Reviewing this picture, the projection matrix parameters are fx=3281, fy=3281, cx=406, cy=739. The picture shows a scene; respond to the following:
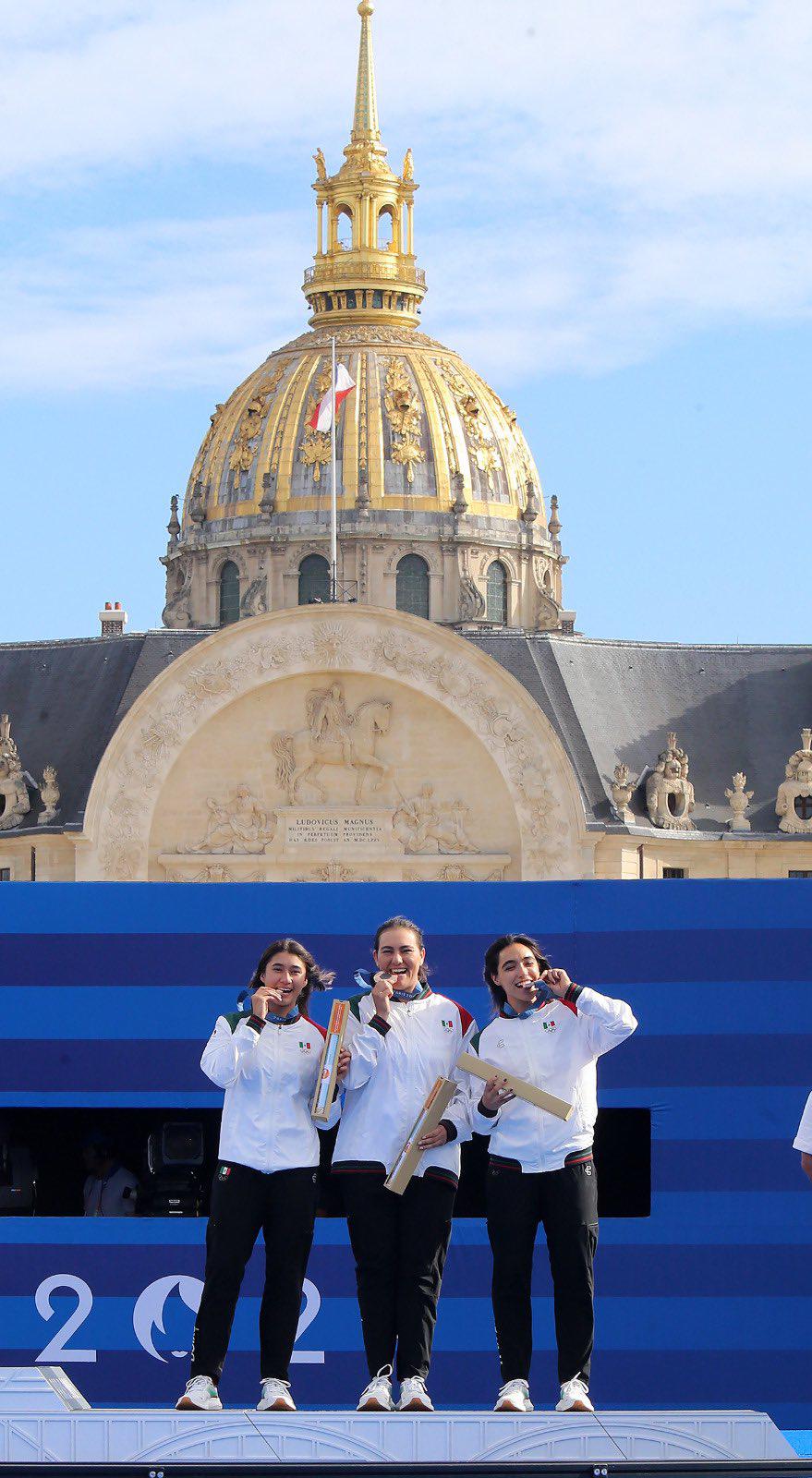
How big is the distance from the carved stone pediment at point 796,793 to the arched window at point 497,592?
34.9m

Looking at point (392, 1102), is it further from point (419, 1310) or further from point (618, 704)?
point (618, 704)

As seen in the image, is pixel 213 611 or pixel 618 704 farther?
pixel 213 611

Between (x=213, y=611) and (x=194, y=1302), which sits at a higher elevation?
(x=213, y=611)

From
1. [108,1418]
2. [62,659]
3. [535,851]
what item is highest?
[62,659]

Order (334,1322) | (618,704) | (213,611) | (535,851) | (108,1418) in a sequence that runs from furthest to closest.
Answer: (213,611) → (618,704) → (535,851) → (334,1322) → (108,1418)

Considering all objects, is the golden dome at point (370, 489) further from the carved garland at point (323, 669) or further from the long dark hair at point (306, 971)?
the long dark hair at point (306, 971)

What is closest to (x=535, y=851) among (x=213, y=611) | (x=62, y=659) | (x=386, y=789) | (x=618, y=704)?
(x=386, y=789)

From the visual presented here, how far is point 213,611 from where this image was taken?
106938 mm

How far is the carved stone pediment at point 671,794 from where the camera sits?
71.2m

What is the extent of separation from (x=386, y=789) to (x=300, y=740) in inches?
81.5

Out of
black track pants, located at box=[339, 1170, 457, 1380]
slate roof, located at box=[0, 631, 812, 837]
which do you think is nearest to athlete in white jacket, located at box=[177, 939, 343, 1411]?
black track pants, located at box=[339, 1170, 457, 1380]

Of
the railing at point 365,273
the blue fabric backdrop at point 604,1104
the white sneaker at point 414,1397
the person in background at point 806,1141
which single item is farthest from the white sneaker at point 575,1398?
the railing at point 365,273

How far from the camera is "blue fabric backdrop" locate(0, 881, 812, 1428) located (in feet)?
63.7

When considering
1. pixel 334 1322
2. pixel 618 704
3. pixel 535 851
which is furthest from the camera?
pixel 618 704
